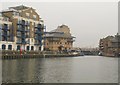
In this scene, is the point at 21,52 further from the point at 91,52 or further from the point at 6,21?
the point at 91,52

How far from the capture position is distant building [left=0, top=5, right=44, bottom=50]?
85188mm

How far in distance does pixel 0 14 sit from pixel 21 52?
1268 centimetres

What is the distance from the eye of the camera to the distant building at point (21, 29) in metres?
85.2

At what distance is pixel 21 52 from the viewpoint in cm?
8306

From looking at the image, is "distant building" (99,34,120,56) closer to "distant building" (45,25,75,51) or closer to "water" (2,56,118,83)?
"distant building" (45,25,75,51)

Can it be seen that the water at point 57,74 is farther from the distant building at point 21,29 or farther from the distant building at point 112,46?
the distant building at point 112,46

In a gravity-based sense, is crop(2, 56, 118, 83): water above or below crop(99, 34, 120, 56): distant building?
below

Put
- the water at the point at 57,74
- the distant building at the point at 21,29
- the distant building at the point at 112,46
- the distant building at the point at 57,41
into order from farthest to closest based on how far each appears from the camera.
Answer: the distant building at the point at 112,46, the distant building at the point at 57,41, the distant building at the point at 21,29, the water at the point at 57,74

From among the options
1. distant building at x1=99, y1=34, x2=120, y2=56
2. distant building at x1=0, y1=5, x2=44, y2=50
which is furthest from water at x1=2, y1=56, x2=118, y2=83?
distant building at x1=99, y1=34, x2=120, y2=56

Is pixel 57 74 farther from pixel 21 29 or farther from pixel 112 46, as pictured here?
pixel 112 46

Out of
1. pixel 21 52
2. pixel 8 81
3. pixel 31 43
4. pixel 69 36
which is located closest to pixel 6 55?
pixel 21 52

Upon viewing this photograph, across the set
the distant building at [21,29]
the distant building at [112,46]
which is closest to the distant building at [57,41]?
the distant building at [112,46]

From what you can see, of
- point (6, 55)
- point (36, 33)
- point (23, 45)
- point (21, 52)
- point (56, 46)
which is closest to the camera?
point (6, 55)

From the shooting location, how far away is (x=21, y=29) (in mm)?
90875
